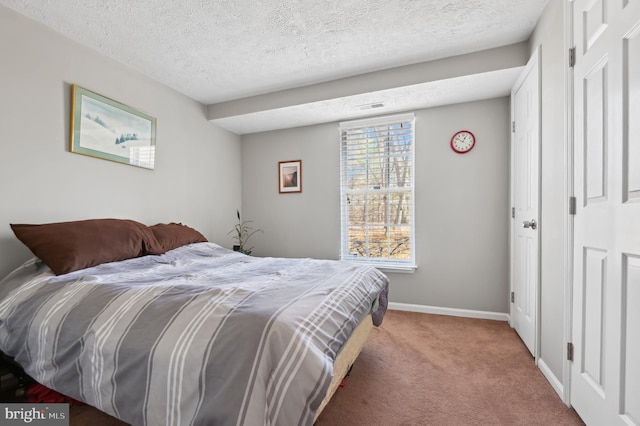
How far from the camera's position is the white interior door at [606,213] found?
109 centimetres

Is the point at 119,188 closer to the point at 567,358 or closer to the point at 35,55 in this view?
the point at 35,55

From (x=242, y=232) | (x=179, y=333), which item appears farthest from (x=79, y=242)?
(x=242, y=232)

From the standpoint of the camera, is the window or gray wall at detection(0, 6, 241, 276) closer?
gray wall at detection(0, 6, 241, 276)

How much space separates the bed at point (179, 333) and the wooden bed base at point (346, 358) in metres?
0.01

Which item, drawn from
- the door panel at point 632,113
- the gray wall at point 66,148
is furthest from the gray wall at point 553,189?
the gray wall at point 66,148

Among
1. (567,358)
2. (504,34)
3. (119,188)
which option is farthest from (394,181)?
(119,188)

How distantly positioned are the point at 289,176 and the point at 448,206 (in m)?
1.99

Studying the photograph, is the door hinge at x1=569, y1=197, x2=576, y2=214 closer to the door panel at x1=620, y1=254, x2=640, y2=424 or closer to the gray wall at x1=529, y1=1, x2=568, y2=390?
the gray wall at x1=529, y1=1, x2=568, y2=390

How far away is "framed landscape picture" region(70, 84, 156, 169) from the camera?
2211 mm

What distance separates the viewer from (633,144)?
1.09m

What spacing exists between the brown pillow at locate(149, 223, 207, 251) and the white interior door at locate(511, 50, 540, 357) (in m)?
2.87

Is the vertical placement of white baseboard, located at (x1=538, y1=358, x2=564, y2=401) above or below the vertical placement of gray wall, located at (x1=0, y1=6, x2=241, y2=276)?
below

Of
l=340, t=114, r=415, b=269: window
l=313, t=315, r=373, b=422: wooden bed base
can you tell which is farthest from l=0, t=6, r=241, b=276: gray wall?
l=313, t=315, r=373, b=422: wooden bed base

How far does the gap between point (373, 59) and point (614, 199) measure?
2.04 m
